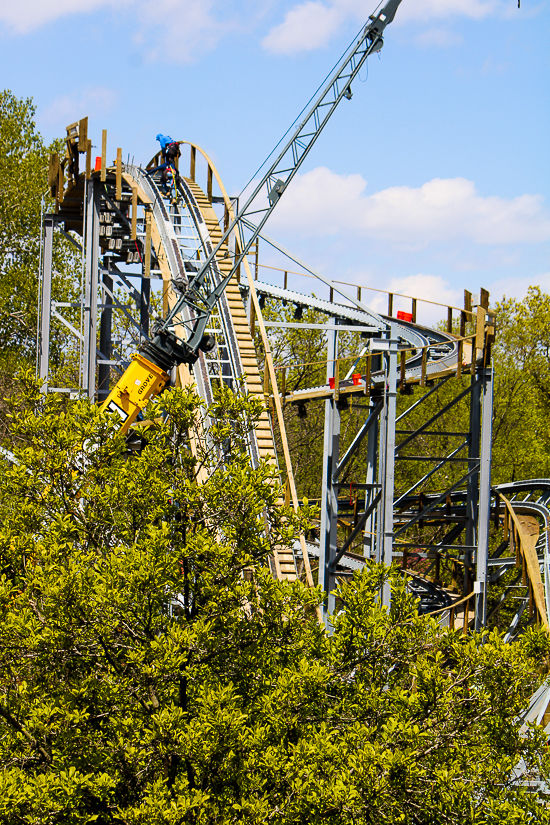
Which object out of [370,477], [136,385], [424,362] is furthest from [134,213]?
[370,477]

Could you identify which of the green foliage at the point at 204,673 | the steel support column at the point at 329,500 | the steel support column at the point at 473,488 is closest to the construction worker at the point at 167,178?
the steel support column at the point at 329,500

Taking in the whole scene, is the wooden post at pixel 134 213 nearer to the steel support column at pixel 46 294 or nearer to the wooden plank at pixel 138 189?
the wooden plank at pixel 138 189

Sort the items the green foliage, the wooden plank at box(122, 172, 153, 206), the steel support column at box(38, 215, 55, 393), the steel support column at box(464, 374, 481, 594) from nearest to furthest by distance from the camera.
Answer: the green foliage < the wooden plank at box(122, 172, 153, 206) < the steel support column at box(464, 374, 481, 594) < the steel support column at box(38, 215, 55, 393)

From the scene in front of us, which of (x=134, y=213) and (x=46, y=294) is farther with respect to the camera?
(x=46, y=294)

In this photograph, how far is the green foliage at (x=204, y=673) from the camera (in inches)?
320

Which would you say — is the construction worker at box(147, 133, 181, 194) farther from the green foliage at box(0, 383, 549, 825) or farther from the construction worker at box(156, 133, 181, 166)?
the green foliage at box(0, 383, 549, 825)

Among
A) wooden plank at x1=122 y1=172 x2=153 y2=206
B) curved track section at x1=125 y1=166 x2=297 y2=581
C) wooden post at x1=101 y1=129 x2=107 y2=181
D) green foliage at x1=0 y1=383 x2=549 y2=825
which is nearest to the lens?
green foliage at x1=0 y1=383 x2=549 y2=825

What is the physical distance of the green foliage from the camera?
8141 mm

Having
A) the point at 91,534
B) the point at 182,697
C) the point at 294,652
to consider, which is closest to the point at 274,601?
the point at 294,652

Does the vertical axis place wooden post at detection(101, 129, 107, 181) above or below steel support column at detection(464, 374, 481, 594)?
above

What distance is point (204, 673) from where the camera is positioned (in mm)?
9305

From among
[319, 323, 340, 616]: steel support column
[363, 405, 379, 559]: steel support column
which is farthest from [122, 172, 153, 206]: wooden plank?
[363, 405, 379, 559]: steel support column

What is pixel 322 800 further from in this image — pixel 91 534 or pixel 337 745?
pixel 91 534

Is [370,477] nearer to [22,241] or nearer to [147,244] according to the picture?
[147,244]
